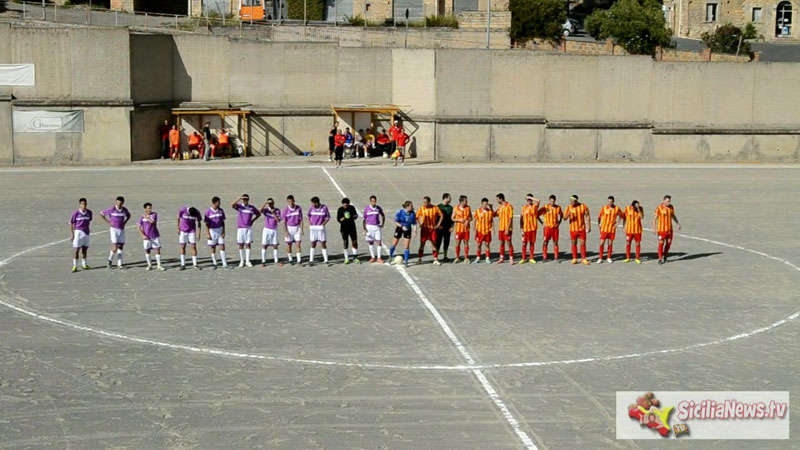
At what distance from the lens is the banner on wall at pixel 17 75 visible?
139 ft

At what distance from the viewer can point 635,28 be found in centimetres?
7038

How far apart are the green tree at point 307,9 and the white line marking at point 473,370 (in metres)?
45.1

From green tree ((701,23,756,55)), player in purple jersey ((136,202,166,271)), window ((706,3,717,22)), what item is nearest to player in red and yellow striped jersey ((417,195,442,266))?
player in purple jersey ((136,202,166,271))

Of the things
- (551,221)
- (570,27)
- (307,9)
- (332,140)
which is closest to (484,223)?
(551,221)

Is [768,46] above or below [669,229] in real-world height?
above

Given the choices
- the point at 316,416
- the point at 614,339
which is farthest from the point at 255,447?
the point at 614,339

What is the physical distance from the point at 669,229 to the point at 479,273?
4.72 metres

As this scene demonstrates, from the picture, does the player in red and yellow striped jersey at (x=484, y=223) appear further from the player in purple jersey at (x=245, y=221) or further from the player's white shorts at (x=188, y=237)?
the player's white shorts at (x=188, y=237)

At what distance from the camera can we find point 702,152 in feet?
154

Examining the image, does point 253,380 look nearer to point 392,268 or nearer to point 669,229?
point 392,268

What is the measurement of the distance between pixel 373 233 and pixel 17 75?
2240cm

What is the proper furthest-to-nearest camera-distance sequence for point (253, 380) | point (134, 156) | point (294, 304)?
1. point (134, 156)
2. point (294, 304)
3. point (253, 380)

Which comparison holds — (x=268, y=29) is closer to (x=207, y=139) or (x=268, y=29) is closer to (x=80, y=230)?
(x=207, y=139)

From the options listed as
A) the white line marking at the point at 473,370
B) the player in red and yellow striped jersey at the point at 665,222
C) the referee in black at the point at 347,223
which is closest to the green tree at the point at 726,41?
the player in red and yellow striped jersey at the point at 665,222
